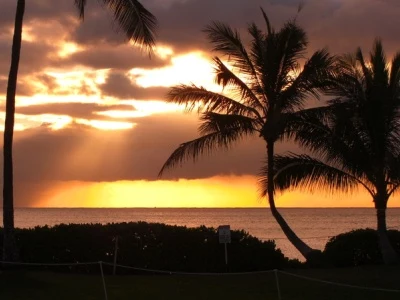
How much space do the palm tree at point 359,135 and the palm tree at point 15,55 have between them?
285 inches

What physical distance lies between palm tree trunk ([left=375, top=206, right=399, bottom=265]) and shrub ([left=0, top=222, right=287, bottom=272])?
3889 millimetres

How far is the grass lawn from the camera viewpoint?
688 inches

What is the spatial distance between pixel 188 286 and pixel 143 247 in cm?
463

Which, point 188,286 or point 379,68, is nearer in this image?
point 188,286

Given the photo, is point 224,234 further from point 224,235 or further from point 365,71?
point 365,71

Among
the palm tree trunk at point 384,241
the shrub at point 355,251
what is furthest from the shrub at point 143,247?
the palm tree trunk at point 384,241

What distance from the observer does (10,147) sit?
21781 millimetres

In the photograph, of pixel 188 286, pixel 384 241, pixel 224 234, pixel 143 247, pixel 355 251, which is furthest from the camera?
pixel 355 251

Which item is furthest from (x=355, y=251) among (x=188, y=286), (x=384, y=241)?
Result: (x=188, y=286)

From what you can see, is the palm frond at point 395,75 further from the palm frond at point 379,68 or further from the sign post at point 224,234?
the sign post at point 224,234

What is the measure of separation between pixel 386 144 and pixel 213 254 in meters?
7.00

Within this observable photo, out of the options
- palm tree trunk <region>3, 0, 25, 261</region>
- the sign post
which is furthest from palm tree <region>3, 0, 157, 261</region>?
the sign post

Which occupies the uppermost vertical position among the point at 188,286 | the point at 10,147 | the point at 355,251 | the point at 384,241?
the point at 10,147

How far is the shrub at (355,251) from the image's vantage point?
25.7 meters
